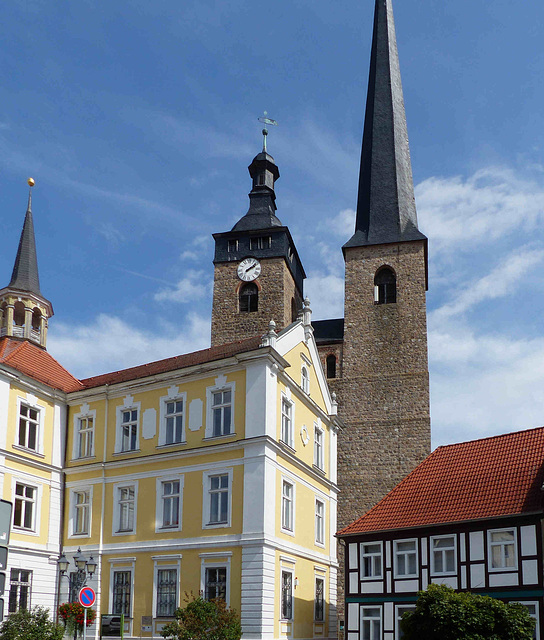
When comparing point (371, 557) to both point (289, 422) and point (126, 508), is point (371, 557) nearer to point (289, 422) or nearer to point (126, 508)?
point (289, 422)

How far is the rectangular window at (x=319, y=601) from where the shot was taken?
29.4 metres

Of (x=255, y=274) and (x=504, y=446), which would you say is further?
(x=255, y=274)

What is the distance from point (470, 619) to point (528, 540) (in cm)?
473

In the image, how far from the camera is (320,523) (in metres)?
31.5

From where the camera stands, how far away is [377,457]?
1729 inches

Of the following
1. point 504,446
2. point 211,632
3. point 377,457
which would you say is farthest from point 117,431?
point 377,457

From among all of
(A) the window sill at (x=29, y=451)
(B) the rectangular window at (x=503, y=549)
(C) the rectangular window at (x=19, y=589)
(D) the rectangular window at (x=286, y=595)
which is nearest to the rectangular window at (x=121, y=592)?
(C) the rectangular window at (x=19, y=589)

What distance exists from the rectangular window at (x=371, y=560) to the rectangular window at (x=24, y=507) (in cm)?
1084

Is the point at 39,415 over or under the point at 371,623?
over

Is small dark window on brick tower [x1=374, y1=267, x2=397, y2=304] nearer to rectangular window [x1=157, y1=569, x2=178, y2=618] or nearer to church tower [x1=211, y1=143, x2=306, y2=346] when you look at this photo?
church tower [x1=211, y1=143, x2=306, y2=346]

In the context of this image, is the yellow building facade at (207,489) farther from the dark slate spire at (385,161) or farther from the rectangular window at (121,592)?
the dark slate spire at (385,161)

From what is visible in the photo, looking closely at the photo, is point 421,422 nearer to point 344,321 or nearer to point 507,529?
point 344,321

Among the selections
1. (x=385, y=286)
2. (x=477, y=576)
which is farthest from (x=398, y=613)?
(x=385, y=286)

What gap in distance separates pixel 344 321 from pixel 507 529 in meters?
24.9
